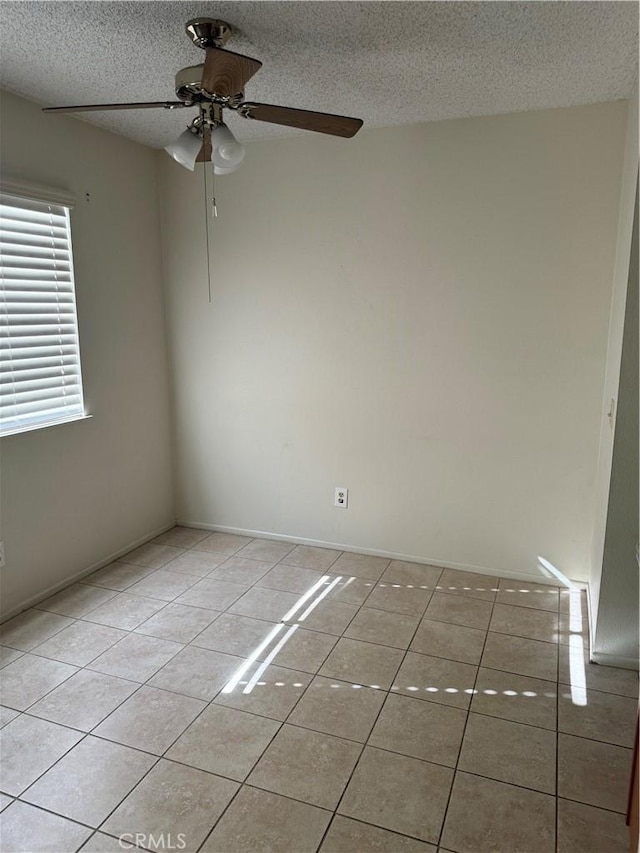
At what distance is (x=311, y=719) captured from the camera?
209 centimetres

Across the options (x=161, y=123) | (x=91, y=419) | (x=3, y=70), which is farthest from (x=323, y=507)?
(x=3, y=70)

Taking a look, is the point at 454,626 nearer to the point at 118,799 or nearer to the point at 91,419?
the point at 118,799

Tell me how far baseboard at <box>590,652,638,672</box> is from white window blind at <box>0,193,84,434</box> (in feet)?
9.00

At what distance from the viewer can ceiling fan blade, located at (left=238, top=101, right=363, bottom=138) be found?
1.96 metres

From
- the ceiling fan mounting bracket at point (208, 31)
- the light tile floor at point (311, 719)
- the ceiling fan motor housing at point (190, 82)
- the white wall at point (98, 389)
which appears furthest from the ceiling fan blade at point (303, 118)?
the light tile floor at point (311, 719)

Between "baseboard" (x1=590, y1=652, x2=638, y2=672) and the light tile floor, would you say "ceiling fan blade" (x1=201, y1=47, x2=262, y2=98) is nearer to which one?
the light tile floor

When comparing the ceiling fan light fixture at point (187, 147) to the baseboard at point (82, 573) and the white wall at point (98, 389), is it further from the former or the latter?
the baseboard at point (82, 573)

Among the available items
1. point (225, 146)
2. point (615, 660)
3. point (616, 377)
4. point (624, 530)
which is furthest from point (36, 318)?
point (615, 660)

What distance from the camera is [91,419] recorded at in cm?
316

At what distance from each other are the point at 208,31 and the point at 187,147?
378 mm

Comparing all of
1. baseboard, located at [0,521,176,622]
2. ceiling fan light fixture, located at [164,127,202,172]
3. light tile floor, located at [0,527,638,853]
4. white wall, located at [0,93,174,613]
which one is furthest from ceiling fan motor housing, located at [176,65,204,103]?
baseboard, located at [0,521,176,622]

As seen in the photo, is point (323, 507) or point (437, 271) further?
point (323, 507)

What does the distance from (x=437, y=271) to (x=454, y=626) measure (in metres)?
1.79

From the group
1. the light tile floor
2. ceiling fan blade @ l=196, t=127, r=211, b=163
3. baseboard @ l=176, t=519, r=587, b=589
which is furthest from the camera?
baseboard @ l=176, t=519, r=587, b=589
